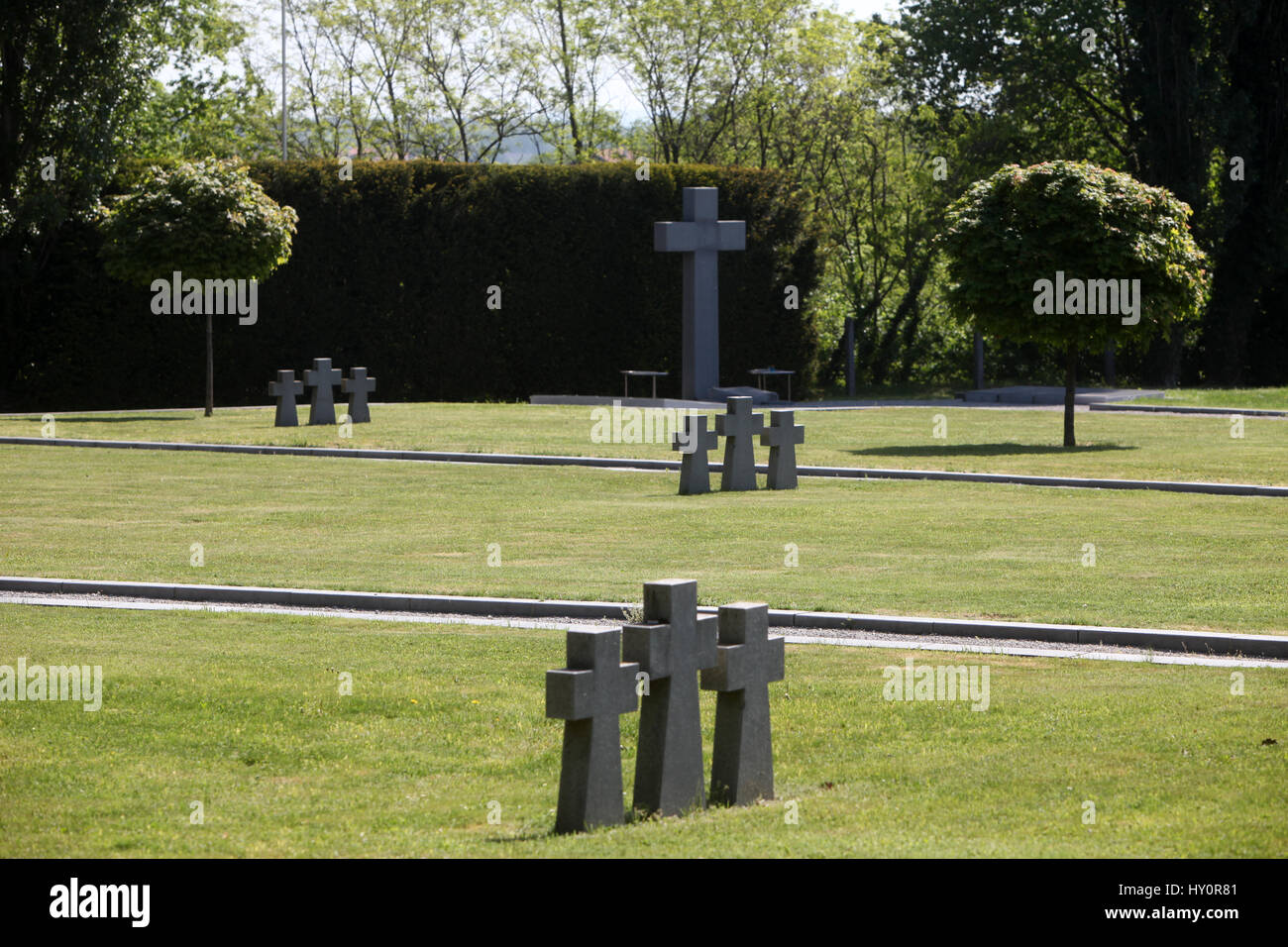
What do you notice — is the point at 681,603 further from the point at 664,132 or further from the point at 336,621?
the point at 664,132

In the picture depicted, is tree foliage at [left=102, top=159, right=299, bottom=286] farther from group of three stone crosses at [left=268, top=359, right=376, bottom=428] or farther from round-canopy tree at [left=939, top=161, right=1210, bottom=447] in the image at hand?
round-canopy tree at [left=939, top=161, right=1210, bottom=447]

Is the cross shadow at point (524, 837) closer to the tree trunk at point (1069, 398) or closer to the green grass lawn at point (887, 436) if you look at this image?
the green grass lawn at point (887, 436)

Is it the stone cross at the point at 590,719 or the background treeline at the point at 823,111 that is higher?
the background treeline at the point at 823,111

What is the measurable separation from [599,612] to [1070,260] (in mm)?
14388

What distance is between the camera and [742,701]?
6859 millimetres

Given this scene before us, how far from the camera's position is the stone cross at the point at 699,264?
35.1 meters

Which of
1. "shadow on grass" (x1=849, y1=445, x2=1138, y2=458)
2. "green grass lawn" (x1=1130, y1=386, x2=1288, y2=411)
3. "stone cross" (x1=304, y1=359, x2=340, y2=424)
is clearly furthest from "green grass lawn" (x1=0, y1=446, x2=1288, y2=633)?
"green grass lawn" (x1=1130, y1=386, x2=1288, y2=411)

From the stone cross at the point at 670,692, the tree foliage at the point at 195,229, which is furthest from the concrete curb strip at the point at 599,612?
the tree foliage at the point at 195,229

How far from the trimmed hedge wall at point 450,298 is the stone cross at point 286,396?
8541mm

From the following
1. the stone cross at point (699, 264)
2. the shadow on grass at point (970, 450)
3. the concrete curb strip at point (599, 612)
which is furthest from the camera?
the stone cross at point (699, 264)

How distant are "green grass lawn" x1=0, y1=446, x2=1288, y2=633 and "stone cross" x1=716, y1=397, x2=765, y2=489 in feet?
2.50

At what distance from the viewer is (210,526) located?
16.6 meters
